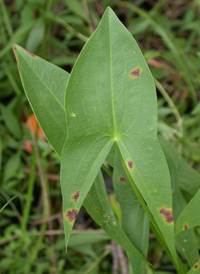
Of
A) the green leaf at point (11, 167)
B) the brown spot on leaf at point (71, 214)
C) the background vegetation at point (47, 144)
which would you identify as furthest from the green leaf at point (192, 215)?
the green leaf at point (11, 167)

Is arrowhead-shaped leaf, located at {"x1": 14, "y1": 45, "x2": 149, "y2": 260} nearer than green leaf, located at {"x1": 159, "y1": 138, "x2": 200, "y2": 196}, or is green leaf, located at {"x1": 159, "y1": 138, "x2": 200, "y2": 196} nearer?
arrowhead-shaped leaf, located at {"x1": 14, "y1": 45, "x2": 149, "y2": 260}

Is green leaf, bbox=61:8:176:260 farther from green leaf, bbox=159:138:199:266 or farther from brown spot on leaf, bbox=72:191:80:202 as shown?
green leaf, bbox=159:138:199:266

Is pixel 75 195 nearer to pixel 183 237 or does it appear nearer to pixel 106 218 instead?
pixel 106 218

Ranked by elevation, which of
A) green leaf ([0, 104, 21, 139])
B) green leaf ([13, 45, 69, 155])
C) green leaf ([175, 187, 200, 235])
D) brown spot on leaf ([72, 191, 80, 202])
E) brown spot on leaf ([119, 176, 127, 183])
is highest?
green leaf ([13, 45, 69, 155])

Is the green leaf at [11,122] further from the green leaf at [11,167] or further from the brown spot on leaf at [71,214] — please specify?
the brown spot on leaf at [71,214]

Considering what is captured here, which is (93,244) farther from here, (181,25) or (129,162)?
(181,25)

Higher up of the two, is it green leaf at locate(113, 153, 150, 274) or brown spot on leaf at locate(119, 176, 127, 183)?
brown spot on leaf at locate(119, 176, 127, 183)

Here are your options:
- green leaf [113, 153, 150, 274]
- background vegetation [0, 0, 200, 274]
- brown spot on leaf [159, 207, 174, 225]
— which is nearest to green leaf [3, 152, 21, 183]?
background vegetation [0, 0, 200, 274]

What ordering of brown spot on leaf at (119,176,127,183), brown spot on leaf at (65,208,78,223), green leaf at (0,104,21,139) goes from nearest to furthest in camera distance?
1. brown spot on leaf at (65,208,78,223)
2. brown spot on leaf at (119,176,127,183)
3. green leaf at (0,104,21,139)
